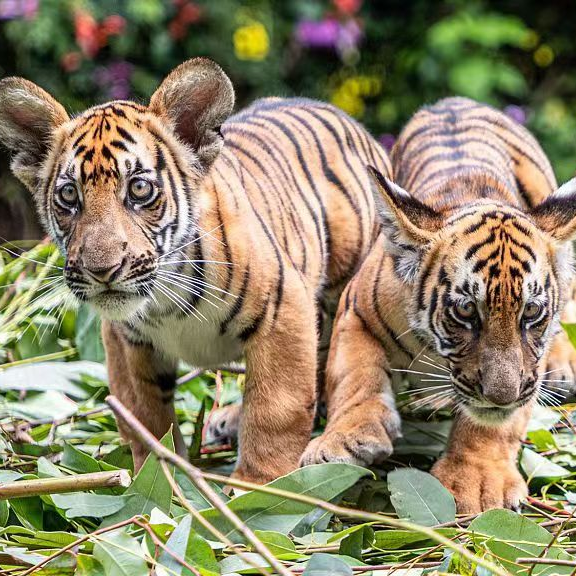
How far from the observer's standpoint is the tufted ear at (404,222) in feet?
9.48

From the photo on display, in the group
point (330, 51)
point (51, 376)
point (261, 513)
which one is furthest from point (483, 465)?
point (330, 51)

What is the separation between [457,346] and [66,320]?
A: 1.69 m

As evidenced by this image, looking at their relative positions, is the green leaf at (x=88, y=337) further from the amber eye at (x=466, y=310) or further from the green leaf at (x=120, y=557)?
the green leaf at (x=120, y=557)

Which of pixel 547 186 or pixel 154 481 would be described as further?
pixel 547 186

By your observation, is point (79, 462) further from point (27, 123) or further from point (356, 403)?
point (27, 123)

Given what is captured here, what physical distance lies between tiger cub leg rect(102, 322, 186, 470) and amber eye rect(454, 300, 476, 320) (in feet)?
2.99

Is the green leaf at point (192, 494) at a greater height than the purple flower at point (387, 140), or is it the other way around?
the purple flower at point (387, 140)

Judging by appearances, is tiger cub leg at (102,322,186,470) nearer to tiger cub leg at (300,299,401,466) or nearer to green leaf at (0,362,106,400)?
green leaf at (0,362,106,400)

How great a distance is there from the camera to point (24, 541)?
7.55 ft

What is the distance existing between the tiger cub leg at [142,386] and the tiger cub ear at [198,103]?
61 centimetres

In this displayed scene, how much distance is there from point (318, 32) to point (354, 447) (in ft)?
17.1

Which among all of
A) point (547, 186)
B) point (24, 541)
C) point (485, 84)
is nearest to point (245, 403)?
point (24, 541)

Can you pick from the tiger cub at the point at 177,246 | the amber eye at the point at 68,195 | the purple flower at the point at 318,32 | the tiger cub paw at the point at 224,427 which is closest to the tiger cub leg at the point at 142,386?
the tiger cub at the point at 177,246

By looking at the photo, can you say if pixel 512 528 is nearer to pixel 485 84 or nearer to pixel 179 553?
pixel 179 553
